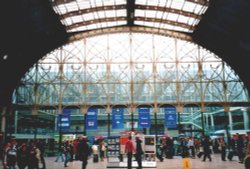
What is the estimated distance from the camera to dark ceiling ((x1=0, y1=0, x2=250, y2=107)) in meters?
22.1

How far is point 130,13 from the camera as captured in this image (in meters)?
29.9

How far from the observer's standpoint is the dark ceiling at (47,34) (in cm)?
2206

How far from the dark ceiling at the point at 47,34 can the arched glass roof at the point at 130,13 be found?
1.93 ft

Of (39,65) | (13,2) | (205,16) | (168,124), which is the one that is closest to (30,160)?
(13,2)

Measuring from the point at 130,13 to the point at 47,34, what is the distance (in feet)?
25.9

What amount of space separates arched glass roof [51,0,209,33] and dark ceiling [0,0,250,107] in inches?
23.2

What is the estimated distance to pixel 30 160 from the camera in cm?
1439

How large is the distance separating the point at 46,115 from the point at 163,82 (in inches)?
479

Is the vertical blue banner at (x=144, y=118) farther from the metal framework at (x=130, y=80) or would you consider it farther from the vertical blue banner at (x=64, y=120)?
the vertical blue banner at (x=64, y=120)

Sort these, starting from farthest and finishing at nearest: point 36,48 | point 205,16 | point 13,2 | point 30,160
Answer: point 36,48 → point 205,16 → point 13,2 → point 30,160

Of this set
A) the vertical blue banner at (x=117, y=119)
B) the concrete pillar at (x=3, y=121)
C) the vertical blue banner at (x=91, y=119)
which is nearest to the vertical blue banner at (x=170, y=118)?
the vertical blue banner at (x=117, y=119)

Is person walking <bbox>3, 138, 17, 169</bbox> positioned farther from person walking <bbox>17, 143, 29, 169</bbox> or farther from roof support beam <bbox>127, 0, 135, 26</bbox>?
roof support beam <bbox>127, 0, 135, 26</bbox>

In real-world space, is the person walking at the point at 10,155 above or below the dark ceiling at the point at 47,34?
below

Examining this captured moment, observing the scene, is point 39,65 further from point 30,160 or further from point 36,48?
point 30,160
